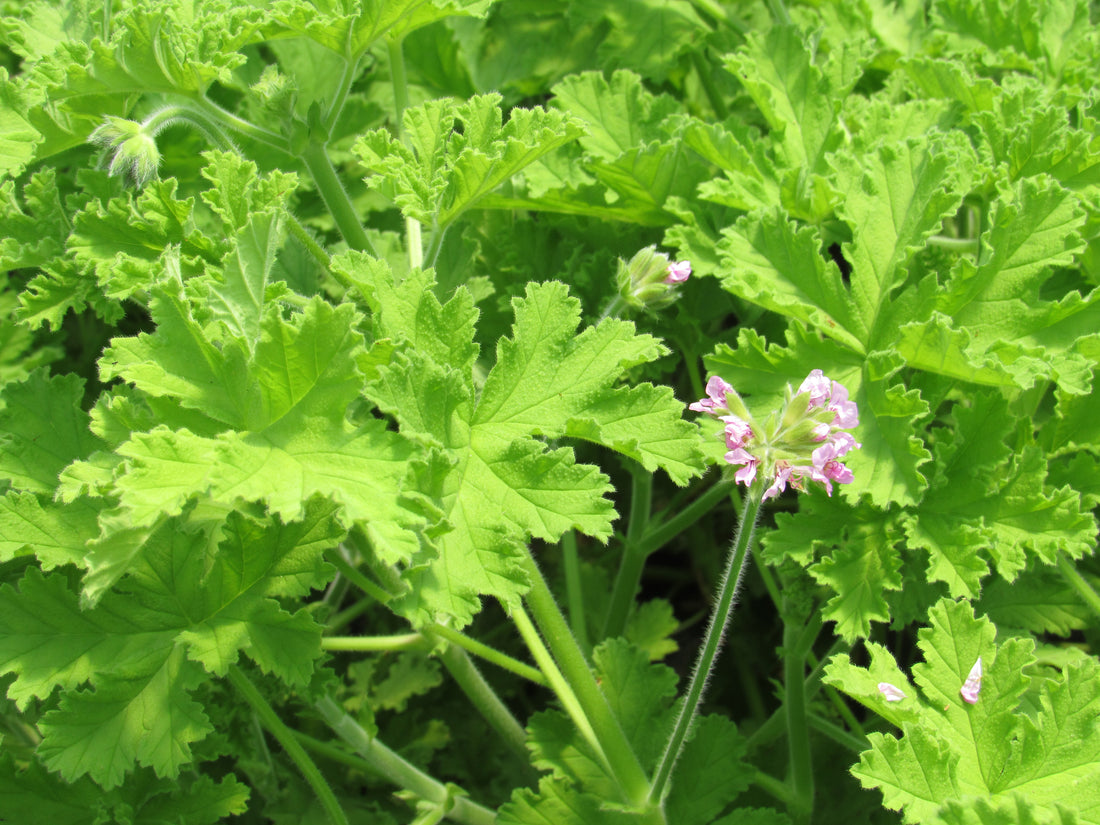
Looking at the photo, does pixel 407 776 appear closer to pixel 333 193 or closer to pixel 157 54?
pixel 333 193

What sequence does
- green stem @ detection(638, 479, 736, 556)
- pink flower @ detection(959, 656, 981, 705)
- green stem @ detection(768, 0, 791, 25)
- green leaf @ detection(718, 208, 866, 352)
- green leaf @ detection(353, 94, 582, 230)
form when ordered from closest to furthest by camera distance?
pink flower @ detection(959, 656, 981, 705), green leaf @ detection(353, 94, 582, 230), green leaf @ detection(718, 208, 866, 352), green stem @ detection(638, 479, 736, 556), green stem @ detection(768, 0, 791, 25)

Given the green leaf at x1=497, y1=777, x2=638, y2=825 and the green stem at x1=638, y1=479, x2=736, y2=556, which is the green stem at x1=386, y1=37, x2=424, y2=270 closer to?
the green stem at x1=638, y1=479, x2=736, y2=556

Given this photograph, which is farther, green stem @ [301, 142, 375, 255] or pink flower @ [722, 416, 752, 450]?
green stem @ [301, 142, 375, 255]

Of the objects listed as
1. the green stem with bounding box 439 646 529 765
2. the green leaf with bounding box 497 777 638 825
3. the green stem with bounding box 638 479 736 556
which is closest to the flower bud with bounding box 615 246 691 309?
the green stem with bounding box 638 479 736 556

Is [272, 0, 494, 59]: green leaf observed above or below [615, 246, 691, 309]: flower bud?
above

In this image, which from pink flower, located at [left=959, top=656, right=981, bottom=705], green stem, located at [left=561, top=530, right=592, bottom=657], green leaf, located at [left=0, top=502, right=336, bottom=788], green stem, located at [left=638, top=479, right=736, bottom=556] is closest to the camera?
green leaf, located at [left=0, top=502, right=336, bottom=788]

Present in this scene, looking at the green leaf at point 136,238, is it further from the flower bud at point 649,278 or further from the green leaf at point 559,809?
the green leaf at point 559,809
